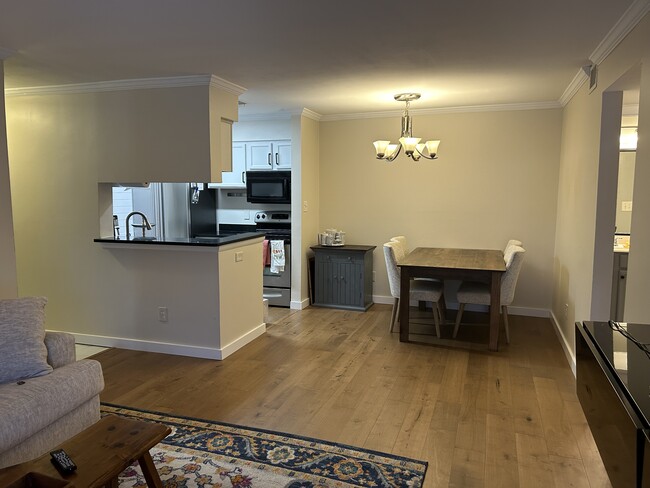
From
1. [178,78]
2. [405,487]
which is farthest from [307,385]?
[178,78]

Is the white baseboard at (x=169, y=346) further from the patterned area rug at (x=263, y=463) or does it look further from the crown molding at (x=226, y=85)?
the crown molding at (x=226, y=85)

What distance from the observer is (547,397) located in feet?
10.7

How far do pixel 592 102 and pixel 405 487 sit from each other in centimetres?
301

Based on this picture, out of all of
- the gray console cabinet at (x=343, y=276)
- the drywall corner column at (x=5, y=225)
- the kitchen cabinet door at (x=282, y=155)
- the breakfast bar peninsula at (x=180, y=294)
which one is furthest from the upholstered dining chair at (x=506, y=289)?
the drywall corner column at (x=5, y=225)

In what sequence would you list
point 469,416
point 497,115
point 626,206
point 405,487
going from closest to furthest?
point 405,487 → point 469,416 → point 626,206 → point 497,115

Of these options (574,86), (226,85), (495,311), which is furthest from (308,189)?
(574,86)

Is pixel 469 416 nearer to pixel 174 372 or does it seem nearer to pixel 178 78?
pixel 174 372

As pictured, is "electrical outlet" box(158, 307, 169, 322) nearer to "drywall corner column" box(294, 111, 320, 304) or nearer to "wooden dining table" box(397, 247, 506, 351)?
"drywall corner column" box(294, 111, 320, 304)

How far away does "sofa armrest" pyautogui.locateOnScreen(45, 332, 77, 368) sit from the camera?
2.71m

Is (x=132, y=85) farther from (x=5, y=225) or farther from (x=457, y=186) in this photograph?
(x=457, y=186)

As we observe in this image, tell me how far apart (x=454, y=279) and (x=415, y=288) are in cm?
48

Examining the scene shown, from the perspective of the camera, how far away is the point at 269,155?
19.4ft

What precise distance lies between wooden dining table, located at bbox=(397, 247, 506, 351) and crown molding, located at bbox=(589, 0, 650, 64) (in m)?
1.78

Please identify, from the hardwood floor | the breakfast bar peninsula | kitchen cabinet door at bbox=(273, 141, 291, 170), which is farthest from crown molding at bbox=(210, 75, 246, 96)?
the hardwood floor
